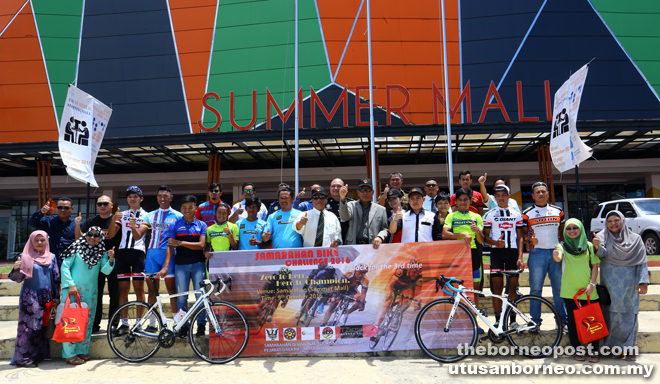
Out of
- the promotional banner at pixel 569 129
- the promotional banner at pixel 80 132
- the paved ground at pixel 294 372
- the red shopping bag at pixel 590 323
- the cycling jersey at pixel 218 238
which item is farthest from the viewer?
the promotional banner at pixel 80 132

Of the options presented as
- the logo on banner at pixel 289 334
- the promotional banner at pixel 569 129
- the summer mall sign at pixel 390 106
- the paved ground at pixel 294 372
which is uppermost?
the summer mall sign at pixel 390 106

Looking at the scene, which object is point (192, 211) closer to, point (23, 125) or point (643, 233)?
point (643, 233)

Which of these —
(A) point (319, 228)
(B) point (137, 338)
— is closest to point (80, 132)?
(B) point (137, 338)

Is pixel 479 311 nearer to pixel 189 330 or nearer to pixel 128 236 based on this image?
pixel 189 330

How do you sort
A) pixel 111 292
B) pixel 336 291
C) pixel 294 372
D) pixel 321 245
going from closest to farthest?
pixel 294 372 < pixel 336 291 < pixel 321 245 < pixel 111 292

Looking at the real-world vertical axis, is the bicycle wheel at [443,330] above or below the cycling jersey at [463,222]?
below

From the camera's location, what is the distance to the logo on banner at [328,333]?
5078mm

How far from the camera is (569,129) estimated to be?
6664 millimetres

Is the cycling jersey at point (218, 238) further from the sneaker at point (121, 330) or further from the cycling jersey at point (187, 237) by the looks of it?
the sneaker at point (121, 330)

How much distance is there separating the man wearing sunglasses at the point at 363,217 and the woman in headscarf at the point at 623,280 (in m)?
2.71

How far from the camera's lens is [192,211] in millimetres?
5555

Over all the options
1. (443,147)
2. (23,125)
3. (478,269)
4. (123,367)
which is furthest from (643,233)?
(23,125)

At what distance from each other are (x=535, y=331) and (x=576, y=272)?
871 millimetres

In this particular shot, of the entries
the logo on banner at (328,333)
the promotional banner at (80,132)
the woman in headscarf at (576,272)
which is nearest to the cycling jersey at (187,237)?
the logo on banner at (328,333)
